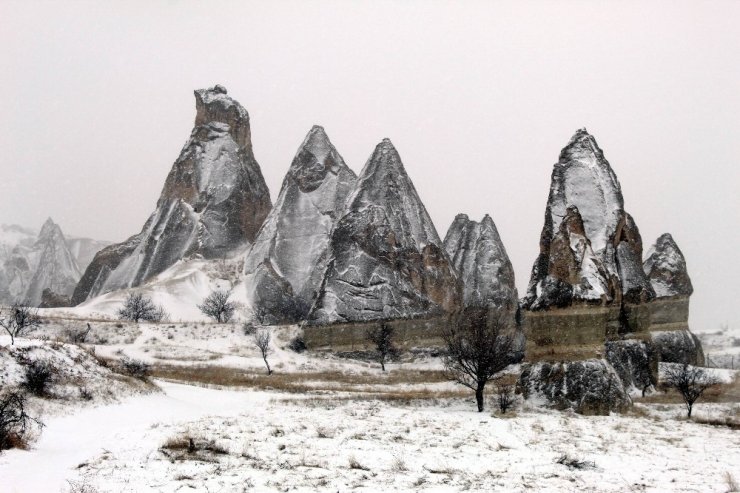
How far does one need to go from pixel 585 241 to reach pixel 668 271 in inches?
766

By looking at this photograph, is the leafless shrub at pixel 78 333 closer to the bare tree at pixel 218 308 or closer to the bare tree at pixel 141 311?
the bare tree at pixel 141 311

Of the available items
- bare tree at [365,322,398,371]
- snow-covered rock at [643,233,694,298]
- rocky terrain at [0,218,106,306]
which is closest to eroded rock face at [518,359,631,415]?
snow-covered rock at [643,233,694,298]

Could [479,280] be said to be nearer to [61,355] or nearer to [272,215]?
[272,215]

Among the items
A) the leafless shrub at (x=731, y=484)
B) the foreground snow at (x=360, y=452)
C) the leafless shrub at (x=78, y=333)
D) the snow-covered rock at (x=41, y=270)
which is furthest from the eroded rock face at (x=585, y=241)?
the snow-covered rock at (x=41, y=270)

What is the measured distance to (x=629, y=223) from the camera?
88.1 ft

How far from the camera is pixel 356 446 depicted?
35.9 ft

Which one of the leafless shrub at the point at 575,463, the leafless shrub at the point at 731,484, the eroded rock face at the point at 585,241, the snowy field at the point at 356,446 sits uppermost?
the eroded rock face at the point at 585,241

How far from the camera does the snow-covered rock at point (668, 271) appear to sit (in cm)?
3559

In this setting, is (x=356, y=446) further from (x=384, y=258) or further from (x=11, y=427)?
(x=384, y=258)

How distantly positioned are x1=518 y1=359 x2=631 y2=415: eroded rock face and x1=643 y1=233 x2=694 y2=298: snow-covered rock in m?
18.8

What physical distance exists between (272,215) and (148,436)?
199 ft

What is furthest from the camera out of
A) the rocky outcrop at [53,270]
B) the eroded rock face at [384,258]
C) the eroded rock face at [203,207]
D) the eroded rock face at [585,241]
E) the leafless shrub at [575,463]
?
the rocky outcrop at [53,270]

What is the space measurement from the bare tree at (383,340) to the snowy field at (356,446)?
17012 mm

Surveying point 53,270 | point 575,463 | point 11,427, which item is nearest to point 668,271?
point 575,463
